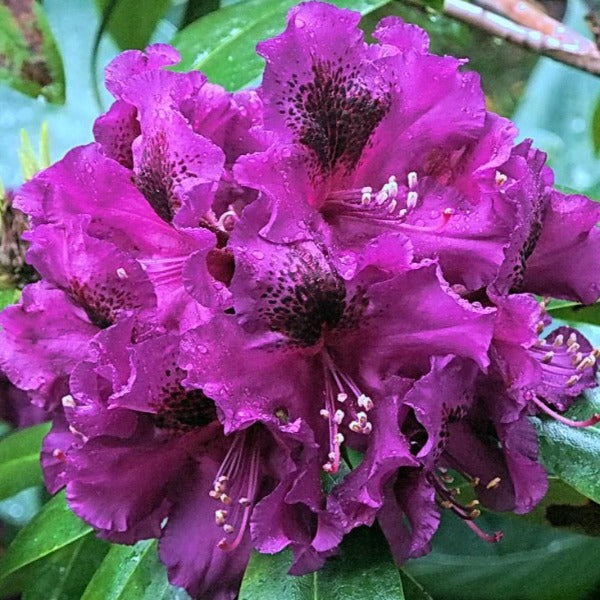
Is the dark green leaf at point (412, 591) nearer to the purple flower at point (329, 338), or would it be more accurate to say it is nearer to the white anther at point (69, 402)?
the purple flower at point (329, 338)

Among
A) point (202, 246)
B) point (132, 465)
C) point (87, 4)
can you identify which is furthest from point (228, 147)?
point (87, 4)

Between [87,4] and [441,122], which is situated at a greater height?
[441,122]

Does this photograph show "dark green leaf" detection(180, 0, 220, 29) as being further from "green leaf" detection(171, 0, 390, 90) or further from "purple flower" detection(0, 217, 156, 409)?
"purple flower" detection(0, 217, 156, 409)

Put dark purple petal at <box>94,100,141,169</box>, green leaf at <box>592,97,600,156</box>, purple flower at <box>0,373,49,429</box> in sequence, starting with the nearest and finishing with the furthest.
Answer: dark purple petal at <box>94,100,141,169</box> < purple flower at <box>0,373,49,429</box> < green leaf at <box>592,97,600,156</box>

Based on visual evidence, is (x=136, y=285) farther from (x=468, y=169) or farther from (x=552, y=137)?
(x=552, y=137)

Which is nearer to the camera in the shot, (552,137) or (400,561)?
(400,561)

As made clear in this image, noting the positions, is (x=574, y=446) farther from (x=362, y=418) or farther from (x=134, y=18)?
(x=134, y=18)

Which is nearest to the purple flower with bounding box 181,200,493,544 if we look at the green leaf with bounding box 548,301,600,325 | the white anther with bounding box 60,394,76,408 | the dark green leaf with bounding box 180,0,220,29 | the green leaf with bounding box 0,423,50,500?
the white anther with bounding box 60,394,76,408
